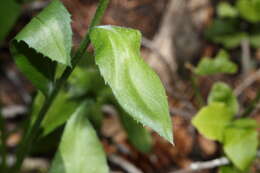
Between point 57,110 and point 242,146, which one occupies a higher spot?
point 57,110

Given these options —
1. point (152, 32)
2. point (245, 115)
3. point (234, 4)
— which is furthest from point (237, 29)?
point (245, 115)

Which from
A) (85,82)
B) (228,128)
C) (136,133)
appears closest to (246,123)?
(228,128)

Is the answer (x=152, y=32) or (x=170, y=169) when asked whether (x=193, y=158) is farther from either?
(x=152, y=32)

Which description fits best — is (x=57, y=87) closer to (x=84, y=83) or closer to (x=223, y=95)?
(x=84, y=83)

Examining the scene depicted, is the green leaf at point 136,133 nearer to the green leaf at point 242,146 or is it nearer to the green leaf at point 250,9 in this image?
the green leaf at point 242,146

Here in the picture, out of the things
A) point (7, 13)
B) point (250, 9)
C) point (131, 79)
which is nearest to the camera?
point (131, 79)
